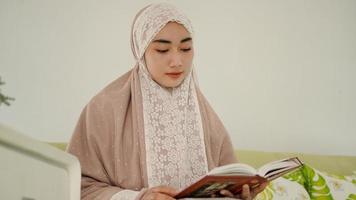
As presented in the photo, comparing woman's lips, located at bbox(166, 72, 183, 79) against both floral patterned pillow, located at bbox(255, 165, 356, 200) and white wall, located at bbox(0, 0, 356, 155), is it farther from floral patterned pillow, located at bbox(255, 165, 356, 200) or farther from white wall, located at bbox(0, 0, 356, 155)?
white wall, located at bbox(0, 0, 356, 155)

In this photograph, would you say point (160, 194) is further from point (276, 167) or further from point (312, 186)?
point (312, 186)

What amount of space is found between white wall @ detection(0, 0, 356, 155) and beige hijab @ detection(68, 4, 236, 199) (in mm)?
735

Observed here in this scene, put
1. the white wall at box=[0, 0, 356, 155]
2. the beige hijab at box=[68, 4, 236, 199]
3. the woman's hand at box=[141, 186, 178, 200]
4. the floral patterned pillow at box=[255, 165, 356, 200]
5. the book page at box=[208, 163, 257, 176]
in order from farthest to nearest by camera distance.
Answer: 1. the white wall at box=[0, 0, 356, 155]
2. the floral patterned pillow at box=[255, 165, 356, 200]
3. the beige hijab at box=[68, 4, 236, 199]
4. the woman's hand at box=[141, 186, 178, 200]
5. the book page at box=[208, 163, 257, 176]

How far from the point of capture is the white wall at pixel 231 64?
212 centimetres

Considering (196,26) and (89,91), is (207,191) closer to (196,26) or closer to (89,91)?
(89,91)

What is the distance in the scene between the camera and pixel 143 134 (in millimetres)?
1424

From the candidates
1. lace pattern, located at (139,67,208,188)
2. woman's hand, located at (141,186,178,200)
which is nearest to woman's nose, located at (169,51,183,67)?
lace pattern, located at (139,67,208,188)

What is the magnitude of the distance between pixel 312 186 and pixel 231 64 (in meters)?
0.80

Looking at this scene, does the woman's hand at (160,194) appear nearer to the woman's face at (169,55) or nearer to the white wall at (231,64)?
Answer: the woman's face at (169,55)

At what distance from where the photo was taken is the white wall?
2.12m

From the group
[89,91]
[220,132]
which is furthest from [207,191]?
[89,91]

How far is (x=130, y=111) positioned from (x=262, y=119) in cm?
119

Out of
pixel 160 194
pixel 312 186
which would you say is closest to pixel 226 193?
pixel 160 194

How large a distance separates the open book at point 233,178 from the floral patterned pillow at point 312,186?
1.82ft
